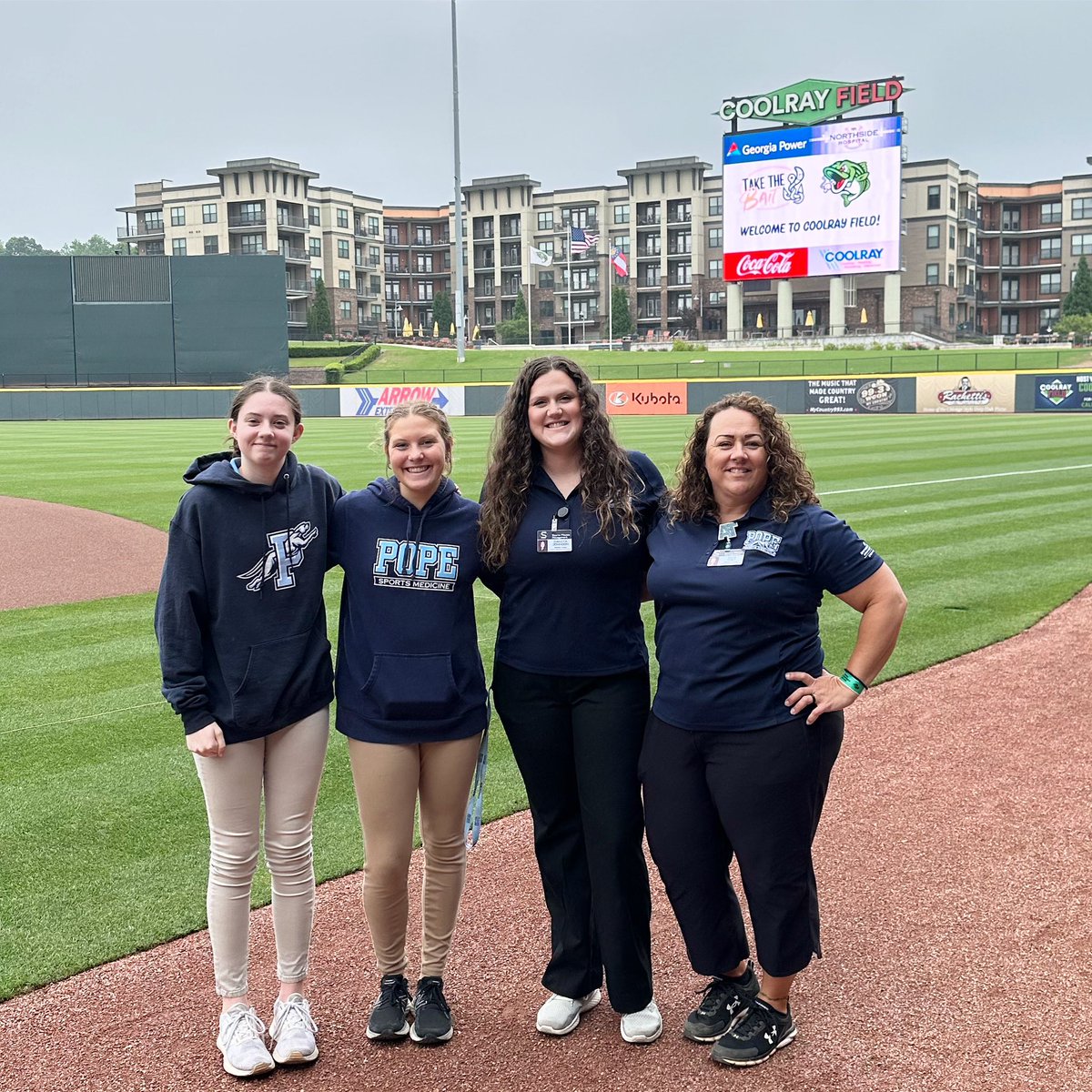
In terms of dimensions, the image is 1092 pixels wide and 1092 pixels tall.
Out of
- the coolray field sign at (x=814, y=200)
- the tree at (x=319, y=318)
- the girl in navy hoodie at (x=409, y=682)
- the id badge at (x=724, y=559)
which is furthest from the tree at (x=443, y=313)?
the id badge at (x=724, y=559)

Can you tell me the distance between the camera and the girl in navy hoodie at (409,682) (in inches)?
157

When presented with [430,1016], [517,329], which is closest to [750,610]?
[430,1016]

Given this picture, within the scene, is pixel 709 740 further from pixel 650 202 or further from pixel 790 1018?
pixel 650 202

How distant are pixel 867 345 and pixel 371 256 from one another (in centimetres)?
5335

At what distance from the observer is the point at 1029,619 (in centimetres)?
1035

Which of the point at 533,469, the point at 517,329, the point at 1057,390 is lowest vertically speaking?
the point at 1057,390

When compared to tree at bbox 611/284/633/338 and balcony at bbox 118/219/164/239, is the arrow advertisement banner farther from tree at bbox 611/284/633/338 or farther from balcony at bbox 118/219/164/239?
balcony at bbox 118/219/164/239

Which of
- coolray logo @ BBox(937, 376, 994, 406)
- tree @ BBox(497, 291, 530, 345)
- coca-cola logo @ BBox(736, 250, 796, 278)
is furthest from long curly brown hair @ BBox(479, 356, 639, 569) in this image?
tree @ BBox(497, 291, 530, 345)

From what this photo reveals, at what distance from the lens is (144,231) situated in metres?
107

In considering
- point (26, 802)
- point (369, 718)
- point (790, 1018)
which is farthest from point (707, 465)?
point (26, 802)

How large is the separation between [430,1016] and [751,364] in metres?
60.8

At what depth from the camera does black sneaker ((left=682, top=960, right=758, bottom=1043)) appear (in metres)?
4.04

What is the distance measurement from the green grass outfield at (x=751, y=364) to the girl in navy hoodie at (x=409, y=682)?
49.3m

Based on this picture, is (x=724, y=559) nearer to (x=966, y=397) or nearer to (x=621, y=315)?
(x=966, y=397)
